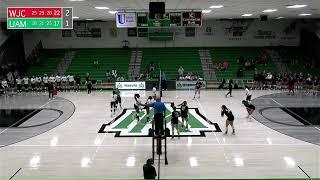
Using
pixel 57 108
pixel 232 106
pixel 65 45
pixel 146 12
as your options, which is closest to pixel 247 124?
pixel 232 106

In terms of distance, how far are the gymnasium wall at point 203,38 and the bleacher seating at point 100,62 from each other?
43.0 inches

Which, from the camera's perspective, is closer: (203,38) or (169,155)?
(169,155)

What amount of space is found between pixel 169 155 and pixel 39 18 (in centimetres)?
777

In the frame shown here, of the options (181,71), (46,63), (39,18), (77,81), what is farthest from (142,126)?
(46,63)

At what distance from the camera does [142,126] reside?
18547 millimetres

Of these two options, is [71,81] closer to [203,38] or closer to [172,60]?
[172,60]

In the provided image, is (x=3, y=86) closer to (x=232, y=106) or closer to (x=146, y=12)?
(x=146, y=12)

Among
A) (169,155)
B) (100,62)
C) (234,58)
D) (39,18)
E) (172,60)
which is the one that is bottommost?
(169,155)

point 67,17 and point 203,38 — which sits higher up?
point 203,38

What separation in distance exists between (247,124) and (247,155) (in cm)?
504

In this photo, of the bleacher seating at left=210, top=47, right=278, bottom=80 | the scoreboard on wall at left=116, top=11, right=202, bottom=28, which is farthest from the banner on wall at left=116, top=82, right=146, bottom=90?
the scoreboard on wall at left=116, top=11, right=202, bottom=28

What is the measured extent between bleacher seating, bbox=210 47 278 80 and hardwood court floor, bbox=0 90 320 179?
14577 millimetres

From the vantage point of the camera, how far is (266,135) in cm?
1686

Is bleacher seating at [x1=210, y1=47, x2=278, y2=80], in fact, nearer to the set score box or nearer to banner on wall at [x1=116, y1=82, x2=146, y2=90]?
banner on wall at [x1=116, y1=82, x2=146, y2=90]
